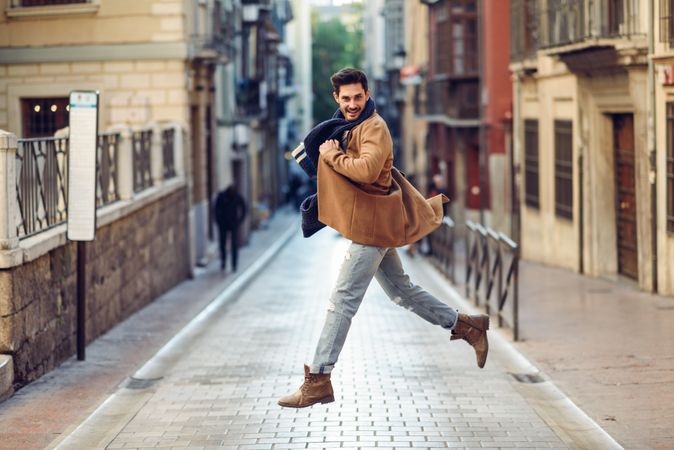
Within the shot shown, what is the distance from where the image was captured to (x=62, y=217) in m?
12.7

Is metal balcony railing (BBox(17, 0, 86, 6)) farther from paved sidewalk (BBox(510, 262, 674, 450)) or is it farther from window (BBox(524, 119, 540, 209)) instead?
paved sidewalk (BBox(510, 262, 674, 450))

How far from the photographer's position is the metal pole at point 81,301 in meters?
12.0

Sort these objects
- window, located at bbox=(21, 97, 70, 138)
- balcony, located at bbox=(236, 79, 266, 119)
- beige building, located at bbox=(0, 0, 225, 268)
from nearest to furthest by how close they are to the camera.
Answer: window, located at bbox=(21, 97, 70, 138) → beige building, located at bbox=(0, 0, 225, 268) → balcony, located at bbox=(236, 79, 266, 119)

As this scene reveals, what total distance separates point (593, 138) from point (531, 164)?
201 inches

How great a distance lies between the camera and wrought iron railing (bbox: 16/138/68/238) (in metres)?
11.1

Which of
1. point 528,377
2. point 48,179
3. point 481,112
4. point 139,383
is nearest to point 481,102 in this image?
point 481,112

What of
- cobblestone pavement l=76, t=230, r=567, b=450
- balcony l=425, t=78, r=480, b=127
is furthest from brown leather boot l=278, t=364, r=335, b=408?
balcony l=425, t=78, r=480, b=127

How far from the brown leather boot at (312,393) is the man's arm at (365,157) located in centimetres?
112

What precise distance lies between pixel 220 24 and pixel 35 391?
2099cm

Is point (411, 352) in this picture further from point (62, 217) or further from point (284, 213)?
point (284, 213)

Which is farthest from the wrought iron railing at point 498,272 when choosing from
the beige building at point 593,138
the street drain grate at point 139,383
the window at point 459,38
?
the window at point 459,38

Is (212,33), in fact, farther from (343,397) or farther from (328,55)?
(328,55)

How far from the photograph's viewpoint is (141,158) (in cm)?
1850

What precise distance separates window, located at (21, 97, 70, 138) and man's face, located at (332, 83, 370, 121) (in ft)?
55.1
